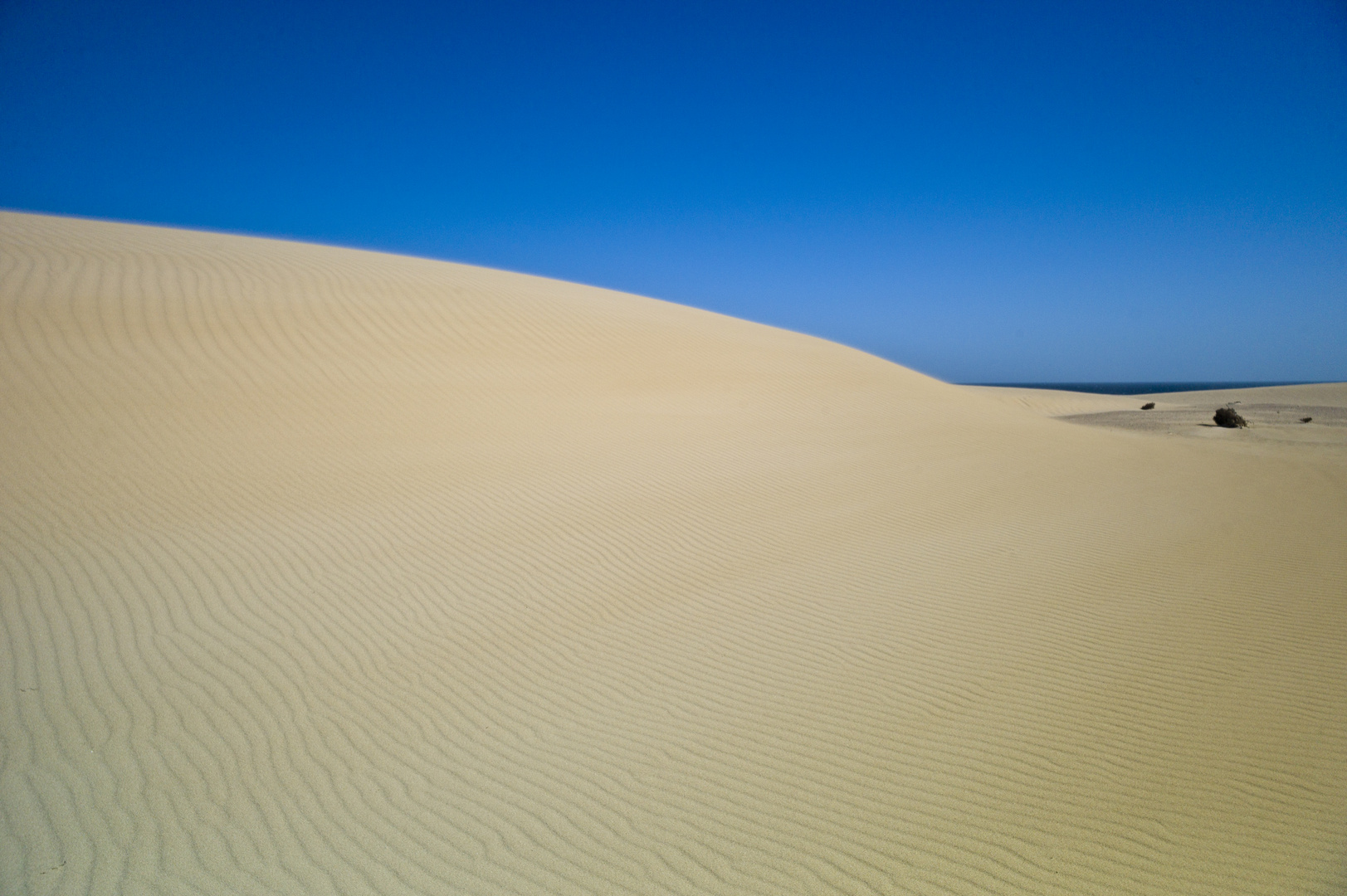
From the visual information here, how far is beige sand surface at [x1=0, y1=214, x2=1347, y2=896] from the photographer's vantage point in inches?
114

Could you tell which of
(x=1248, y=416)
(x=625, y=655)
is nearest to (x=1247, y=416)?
(x=1248, y=416)

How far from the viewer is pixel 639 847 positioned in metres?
2.94

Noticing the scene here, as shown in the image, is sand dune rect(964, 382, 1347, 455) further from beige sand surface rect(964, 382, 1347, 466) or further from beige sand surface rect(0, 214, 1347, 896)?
beige sand surface rect(0, 214, 1347, 896)

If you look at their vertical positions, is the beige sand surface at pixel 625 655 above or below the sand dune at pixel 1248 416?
below

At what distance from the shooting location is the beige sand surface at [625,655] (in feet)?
9.50

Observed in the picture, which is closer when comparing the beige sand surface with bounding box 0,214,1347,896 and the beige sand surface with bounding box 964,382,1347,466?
the beige sand surface with bounding box 0,214,1347,896

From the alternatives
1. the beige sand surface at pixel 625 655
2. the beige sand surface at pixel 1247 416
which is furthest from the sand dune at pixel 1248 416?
the beige sand surface at pixel 625 655

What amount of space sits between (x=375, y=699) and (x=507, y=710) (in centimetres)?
89

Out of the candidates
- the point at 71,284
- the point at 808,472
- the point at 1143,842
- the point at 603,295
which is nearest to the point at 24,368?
the point at 71,284

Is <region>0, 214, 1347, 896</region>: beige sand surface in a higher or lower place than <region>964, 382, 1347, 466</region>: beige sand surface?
lower

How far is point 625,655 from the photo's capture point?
485 centimetres

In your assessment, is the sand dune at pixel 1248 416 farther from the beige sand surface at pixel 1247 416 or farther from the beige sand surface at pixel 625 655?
the beige sand surface at pixel 625 655

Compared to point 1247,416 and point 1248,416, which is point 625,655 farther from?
point 1248,416

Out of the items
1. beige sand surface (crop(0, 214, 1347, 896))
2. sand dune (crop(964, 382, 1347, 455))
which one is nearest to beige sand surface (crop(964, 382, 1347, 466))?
sand dune (crop(964, 382, 1347, 455))
